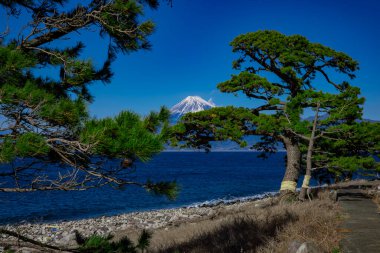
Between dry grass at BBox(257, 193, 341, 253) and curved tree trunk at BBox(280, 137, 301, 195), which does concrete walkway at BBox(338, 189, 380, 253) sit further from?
curved tree trunk at BBox(280, 137, 301, 195)

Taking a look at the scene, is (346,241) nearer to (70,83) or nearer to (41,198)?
(70,83)

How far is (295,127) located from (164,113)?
1069 cm

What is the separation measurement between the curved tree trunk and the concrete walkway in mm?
3991

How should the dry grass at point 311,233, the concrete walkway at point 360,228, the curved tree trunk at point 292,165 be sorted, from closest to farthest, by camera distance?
the concrete walkway at point 360,228 → the dry grass at point 311,233 → the curved tree trunk at point 292,165

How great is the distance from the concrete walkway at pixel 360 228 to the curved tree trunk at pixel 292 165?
3991mm

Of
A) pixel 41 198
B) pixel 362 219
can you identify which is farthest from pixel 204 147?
pixel 41 198

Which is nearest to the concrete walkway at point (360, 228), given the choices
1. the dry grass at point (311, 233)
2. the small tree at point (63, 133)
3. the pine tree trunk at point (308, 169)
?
the dry grass at point (311, 233)

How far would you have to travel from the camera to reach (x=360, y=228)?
7781 mm

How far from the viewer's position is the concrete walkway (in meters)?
6.30

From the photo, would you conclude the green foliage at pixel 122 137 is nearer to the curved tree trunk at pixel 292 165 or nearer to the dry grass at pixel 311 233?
the dry grass at pixel 311 233

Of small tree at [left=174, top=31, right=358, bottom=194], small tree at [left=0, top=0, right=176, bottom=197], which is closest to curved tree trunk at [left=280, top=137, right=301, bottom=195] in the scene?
small tree at [left=174, top=31, right=358, bottom=194]

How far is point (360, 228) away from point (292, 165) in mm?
8339

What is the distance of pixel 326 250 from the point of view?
6305 mm

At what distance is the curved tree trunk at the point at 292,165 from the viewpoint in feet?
51.1
